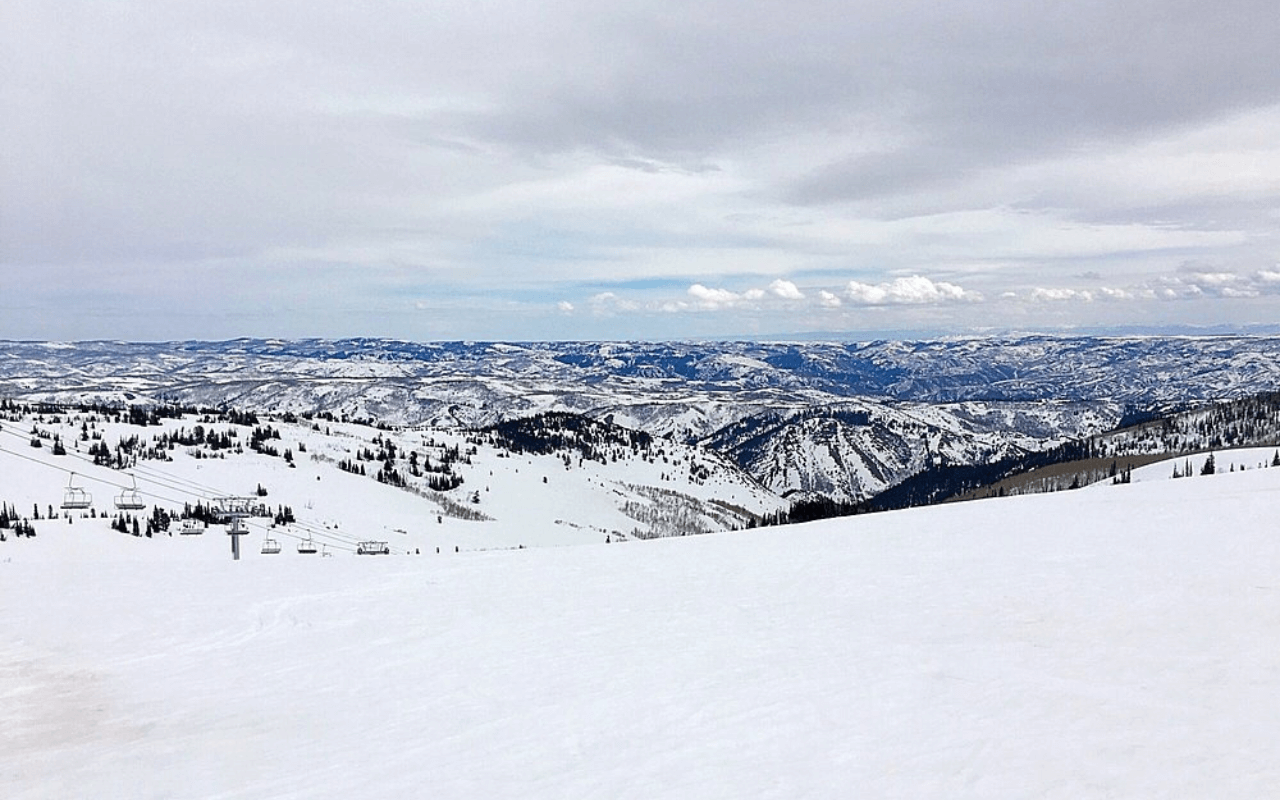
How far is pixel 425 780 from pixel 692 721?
4.41 m

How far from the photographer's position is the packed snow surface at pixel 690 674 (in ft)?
32.4

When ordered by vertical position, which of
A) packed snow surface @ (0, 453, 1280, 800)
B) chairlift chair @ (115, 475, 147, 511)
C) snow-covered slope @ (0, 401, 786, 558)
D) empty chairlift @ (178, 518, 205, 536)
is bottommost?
snow-covered slope @ (0, 401, 786, 558)

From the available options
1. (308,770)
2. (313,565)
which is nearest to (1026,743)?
(308,770)

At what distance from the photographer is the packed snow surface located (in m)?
9.88

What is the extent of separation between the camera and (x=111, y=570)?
29.2 m

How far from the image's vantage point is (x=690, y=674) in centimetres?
1480

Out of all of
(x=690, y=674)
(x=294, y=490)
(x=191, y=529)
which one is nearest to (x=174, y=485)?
(x=294, y=490)

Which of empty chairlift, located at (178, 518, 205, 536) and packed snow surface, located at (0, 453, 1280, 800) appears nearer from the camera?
packed snow surface, located at (0, 453, 1280, 800)

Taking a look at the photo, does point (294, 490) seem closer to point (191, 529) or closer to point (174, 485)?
point (174, 485)

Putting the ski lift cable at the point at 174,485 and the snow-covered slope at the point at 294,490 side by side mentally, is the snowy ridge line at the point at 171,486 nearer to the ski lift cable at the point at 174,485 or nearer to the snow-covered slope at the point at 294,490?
the ski lift cable at the point at 174,485

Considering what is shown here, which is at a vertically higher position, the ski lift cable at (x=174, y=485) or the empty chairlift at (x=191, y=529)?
the empty chairlift at (x=191, y=529)

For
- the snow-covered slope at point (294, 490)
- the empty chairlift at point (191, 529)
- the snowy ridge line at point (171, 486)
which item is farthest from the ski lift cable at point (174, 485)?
the empty chairlift at point (191, 529)

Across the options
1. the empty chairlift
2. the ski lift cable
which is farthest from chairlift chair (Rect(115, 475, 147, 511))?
the ski lift cable

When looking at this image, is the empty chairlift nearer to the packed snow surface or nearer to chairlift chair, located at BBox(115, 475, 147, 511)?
chairlift chair, located at BBox(115, 475, 147, 511)
